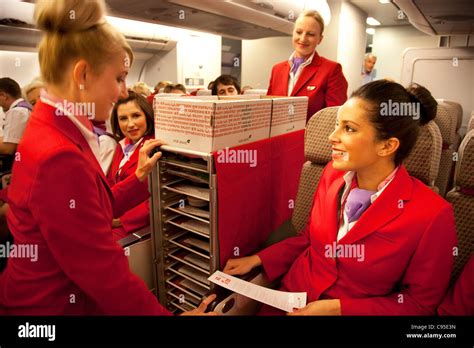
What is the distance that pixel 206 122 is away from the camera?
4.48 feet

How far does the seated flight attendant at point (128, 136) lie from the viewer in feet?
7.14

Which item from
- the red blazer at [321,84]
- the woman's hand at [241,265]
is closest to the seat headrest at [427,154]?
the woman's hand at [241,265]

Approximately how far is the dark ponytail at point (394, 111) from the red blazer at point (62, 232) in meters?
1.04

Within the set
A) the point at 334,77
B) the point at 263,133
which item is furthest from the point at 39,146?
the point at 334,77

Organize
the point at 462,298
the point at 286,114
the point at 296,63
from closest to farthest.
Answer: the point at 462,298 → the point at 286,114 → the point at 296,63

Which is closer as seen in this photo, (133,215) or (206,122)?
(206,122)

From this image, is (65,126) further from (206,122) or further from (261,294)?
(261,294)

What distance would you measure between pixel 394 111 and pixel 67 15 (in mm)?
1188

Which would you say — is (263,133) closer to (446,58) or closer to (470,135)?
(470,135)

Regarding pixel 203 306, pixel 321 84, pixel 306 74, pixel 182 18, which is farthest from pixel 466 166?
pixel 182 18

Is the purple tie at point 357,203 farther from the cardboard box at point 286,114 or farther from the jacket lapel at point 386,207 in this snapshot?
the cardboard box at point 286,114

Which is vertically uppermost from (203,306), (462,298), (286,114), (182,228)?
(286,114)

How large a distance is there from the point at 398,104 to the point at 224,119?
2.28 feet

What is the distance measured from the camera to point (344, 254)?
4.52 feet
